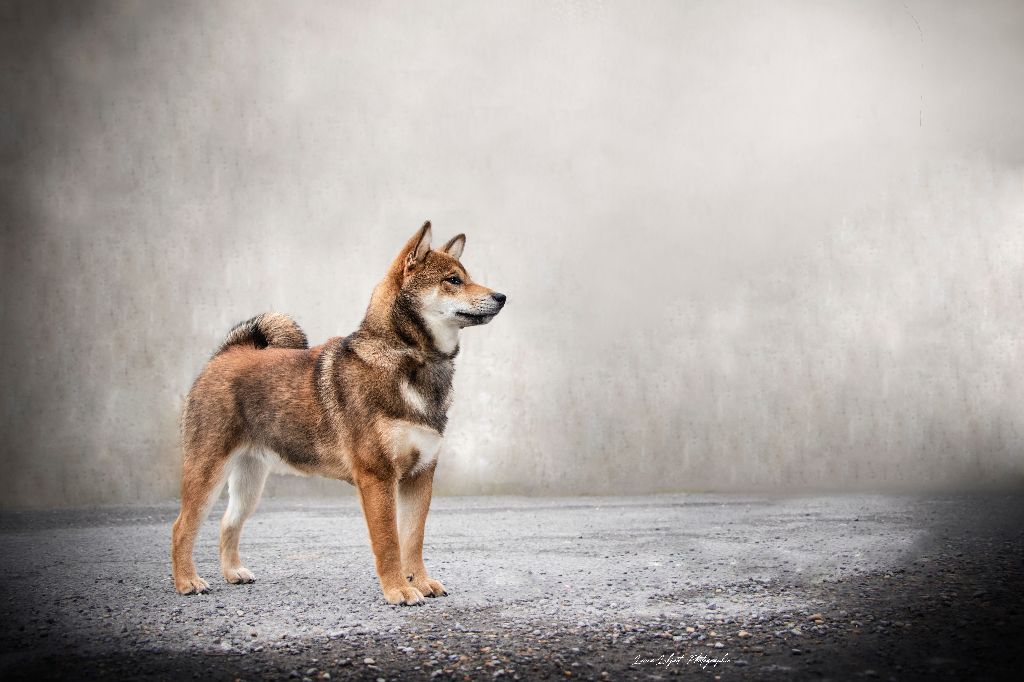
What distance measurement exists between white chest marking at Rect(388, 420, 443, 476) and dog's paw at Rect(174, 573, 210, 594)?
248cm

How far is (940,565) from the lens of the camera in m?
9.12

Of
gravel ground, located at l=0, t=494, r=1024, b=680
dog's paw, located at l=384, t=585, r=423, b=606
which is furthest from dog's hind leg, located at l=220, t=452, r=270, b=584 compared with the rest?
dog's paw, located at l=384, t=585, r=423, b=606

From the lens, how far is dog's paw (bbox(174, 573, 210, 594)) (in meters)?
Result: 8.04

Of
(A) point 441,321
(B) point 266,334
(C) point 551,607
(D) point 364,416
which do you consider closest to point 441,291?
(A) point 441,321

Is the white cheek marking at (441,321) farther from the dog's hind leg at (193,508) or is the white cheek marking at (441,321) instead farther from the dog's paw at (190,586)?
the dog's paw at (190,586)

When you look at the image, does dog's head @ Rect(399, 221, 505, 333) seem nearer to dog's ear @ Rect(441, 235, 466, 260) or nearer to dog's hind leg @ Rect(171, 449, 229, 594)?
dog's ear @ Rect(441, 235, 466, 260)

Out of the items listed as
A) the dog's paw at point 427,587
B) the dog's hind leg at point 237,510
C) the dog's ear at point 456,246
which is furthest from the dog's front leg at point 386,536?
the dog's ear at point 456,246

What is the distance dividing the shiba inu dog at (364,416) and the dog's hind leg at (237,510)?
0.01 meters

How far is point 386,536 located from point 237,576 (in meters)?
2.24

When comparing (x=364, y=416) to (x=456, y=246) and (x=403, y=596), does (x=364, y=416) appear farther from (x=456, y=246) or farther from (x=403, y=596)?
(x=456, y=246)

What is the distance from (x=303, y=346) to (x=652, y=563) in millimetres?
4860

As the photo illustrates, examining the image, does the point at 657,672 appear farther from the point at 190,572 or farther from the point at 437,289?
the point at 190,572

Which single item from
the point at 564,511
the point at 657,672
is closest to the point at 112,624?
the point at 657,672

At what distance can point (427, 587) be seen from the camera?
7.86 metres
